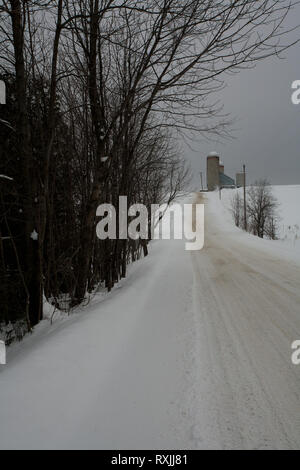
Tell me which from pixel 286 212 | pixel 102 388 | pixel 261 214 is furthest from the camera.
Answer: pixel 286 212

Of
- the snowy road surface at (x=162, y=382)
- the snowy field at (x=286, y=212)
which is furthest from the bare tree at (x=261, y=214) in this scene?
the snowy road surface at (x=162, y=382)

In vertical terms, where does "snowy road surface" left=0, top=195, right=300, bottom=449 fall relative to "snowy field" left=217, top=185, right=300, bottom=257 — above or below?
below

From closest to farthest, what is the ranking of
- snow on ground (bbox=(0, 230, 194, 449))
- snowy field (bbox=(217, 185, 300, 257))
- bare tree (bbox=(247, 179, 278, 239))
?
1. snow on ground (bbox=(0, 230, 194, 449))
2. snowy field (bbox=(217, 185, 300, 257))
3. bare tree (bbox=(247, 179, 278, 239))

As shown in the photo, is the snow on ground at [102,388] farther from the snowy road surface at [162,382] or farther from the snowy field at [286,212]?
the snowy field at [286,212]

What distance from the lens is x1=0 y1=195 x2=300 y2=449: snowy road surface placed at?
1.86 meters

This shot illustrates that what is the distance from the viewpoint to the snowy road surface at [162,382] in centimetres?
186

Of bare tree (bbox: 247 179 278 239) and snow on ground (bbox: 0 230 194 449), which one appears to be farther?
bare tree (bbox: 247 179 278 239)

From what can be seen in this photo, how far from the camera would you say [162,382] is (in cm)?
245

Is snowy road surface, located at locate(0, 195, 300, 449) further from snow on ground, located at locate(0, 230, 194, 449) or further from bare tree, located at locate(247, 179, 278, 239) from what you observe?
bare tree, located at locate(247, 179, 278, 239)

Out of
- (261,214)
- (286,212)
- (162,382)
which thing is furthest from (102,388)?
(286,212)

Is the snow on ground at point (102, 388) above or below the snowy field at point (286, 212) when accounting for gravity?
below

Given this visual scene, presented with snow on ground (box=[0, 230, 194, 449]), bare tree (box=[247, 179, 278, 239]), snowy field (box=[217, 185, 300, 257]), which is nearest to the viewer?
snow on ground (box=[0, 230, 194, 449])

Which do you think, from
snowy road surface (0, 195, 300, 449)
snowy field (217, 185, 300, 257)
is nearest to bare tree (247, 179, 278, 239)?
snowy field (217, 185, 300, 257)

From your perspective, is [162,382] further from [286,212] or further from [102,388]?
[286,212]
